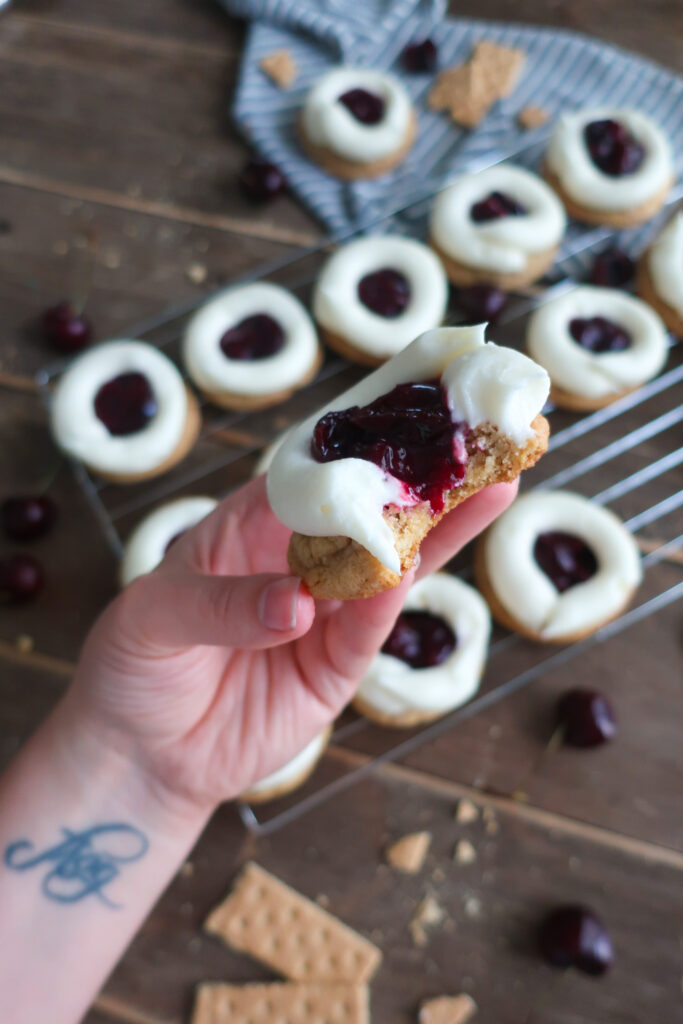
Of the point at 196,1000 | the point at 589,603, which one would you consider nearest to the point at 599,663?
the point at 589,603

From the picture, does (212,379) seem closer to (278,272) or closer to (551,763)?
(278,272)

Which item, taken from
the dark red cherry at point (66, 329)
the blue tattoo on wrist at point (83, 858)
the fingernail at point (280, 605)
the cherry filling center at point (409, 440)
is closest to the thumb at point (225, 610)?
the fingernail at point (280, 605)

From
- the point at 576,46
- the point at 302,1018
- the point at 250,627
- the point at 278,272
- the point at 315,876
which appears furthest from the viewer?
the point at 576,46

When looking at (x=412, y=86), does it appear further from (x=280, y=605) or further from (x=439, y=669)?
(x=280, y=605)

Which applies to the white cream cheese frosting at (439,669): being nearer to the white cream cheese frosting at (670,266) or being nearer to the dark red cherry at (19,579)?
the dark red cherry at (19,579)

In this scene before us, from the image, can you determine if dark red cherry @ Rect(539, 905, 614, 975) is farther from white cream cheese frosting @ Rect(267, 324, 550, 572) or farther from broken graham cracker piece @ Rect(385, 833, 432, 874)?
white cream cheese frosting @ Rect(267, 324, 550, 572)

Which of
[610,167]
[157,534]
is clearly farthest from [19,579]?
[610,167]
